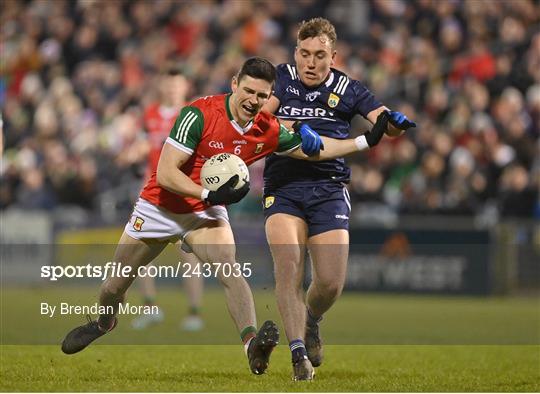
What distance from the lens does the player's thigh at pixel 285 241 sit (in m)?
9.15

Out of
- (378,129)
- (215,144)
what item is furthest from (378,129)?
(215,144)

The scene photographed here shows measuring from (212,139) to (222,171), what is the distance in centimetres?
35

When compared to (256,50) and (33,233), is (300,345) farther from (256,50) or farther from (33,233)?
(256,50)

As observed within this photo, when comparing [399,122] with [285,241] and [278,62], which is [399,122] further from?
[278,62]

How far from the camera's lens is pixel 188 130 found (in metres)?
8.77

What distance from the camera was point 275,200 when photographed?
948 centimetres

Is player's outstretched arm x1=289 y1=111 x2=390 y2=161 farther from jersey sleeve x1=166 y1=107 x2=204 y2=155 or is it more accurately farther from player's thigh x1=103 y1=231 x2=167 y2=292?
player's thigh x1=103 y1=231 x2=167 y2=292

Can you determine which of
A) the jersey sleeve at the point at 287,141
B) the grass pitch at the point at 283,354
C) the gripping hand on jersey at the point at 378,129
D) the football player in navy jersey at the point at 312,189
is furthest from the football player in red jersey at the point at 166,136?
the gripping hand on jersey at the point at 378,129

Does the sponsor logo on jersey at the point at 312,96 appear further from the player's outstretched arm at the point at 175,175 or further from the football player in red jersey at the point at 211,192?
the player's outstretched arm at the point at 175,175

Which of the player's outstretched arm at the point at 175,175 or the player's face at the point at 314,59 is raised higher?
the player's face at the point at 314,59

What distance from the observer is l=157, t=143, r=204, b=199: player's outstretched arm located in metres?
8.70

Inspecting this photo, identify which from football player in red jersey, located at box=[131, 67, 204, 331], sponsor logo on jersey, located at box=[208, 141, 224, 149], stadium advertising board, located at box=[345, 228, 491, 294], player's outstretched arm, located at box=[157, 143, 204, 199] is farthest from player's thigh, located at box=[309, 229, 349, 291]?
stadium advertising board, located at box=[345, 228, 491, 294]

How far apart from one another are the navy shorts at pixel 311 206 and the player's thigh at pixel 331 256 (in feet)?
0.19

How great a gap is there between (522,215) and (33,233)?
26.2ft
